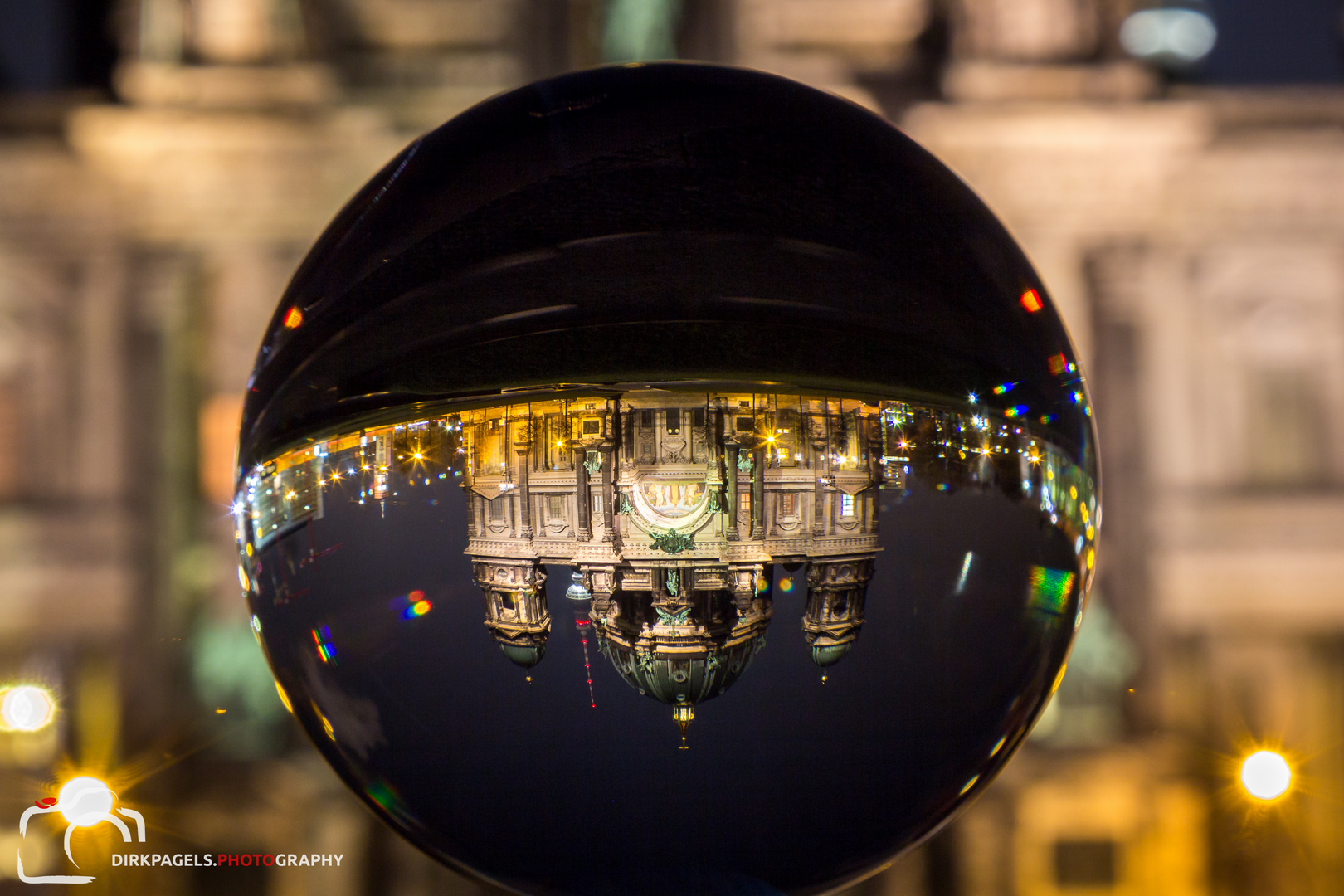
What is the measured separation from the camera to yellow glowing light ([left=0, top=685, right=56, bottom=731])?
4215 mm

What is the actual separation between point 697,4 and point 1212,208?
3826 mm

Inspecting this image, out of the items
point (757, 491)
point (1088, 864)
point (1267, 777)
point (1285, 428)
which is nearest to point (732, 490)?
point (757, 491)

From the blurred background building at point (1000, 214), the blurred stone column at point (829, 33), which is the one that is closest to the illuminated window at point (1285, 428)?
the blurred background building at point (1000, 214)

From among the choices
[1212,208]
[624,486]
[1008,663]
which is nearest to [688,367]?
[624,486]

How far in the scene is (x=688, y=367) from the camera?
31 centimetres

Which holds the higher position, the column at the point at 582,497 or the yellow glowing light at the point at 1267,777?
the column at the point at 582,497

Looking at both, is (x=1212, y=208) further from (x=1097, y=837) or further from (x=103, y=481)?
(x=103, y=481)

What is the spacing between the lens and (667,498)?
0.31m

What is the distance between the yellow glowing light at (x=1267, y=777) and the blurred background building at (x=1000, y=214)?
0.95m

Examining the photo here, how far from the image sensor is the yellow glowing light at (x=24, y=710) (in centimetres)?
421

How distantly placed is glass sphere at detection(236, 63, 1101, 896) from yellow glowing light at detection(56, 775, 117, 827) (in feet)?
7.03

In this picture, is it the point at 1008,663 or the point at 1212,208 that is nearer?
the point at 1008,663

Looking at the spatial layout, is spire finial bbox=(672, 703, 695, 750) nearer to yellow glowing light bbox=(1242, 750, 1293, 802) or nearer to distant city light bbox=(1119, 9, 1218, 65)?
yellow glowing light bbox=(1242, 750, 1293, 802)

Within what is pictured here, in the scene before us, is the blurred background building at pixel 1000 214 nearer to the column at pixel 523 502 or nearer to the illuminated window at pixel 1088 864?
the illuminated window at pixel 1088 864
